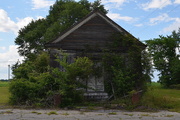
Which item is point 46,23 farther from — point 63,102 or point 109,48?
point 63,102

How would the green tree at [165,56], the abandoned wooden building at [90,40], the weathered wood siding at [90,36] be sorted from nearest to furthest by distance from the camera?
1. the abandoned wooden building at [90,40]
2. the weathered wood siding at [90,36]
3. the green tree at [165,56]

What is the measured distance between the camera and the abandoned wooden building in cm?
1544

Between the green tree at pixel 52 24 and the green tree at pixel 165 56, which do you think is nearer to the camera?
the green tree at pixel 52 24

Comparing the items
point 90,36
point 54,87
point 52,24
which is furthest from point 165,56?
point 54,87

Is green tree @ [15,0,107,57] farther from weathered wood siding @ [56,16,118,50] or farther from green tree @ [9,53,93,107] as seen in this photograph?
green tree @ [9,53,93,107]

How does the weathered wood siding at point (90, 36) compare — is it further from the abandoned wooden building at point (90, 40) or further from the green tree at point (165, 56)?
the green tree at point (165, 56)

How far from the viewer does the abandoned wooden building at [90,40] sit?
15438 millimetres

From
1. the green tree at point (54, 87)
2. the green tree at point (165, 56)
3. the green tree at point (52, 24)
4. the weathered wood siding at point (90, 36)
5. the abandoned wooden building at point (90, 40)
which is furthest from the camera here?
the green tree at point (165, 56)

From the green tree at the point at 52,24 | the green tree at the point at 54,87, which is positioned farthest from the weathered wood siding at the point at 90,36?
the green tree at the point at 52,24

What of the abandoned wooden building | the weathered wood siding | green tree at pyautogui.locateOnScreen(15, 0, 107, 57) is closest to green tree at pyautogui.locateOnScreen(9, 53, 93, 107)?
the abandoned wooden building

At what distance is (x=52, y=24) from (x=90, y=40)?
77.4ft

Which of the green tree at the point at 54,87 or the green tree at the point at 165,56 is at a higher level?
the green tree at the point at 165,56

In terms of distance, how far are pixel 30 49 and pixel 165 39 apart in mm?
21631

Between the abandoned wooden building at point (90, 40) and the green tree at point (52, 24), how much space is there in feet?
58.8
